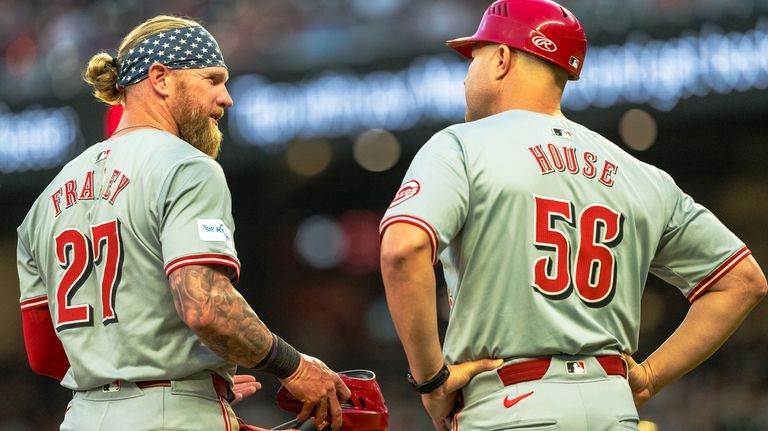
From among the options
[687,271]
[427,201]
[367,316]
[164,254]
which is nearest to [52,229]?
[164,254]

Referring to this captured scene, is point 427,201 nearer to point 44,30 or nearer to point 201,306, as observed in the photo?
point 201,306

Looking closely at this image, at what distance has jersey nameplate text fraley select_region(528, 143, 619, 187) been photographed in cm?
336

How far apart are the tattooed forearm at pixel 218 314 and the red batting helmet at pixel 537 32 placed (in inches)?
43.9

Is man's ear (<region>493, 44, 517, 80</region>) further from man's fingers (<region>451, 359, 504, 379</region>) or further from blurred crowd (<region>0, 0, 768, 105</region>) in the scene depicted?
blurred crowd (<region>0, 0, 768, 105</region>)

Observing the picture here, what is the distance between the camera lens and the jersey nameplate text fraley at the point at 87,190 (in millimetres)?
3416

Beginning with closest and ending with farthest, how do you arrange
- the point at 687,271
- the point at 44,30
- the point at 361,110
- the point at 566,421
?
the point at 566,421
the point at 687,271
the point at 361,110
the point at 44,30

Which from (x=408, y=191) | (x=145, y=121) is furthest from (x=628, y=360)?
(x=145, y=121)

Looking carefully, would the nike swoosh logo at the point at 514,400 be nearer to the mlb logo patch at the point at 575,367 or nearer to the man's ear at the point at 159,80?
the mlb logo patch at the point at 575,367

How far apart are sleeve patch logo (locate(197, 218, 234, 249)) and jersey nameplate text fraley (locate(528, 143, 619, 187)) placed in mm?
887

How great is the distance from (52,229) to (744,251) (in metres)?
2.11

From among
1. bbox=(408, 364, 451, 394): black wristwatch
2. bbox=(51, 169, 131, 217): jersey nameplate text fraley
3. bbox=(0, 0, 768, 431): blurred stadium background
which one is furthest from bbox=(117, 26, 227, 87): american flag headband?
bbox=(0, 0, 768, 431): blurred stadium background

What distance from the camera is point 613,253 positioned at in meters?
3.38

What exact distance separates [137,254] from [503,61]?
1.23 meters

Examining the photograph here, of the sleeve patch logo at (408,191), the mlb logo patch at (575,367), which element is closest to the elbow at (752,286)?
the mlb logo patch at (575,367)
